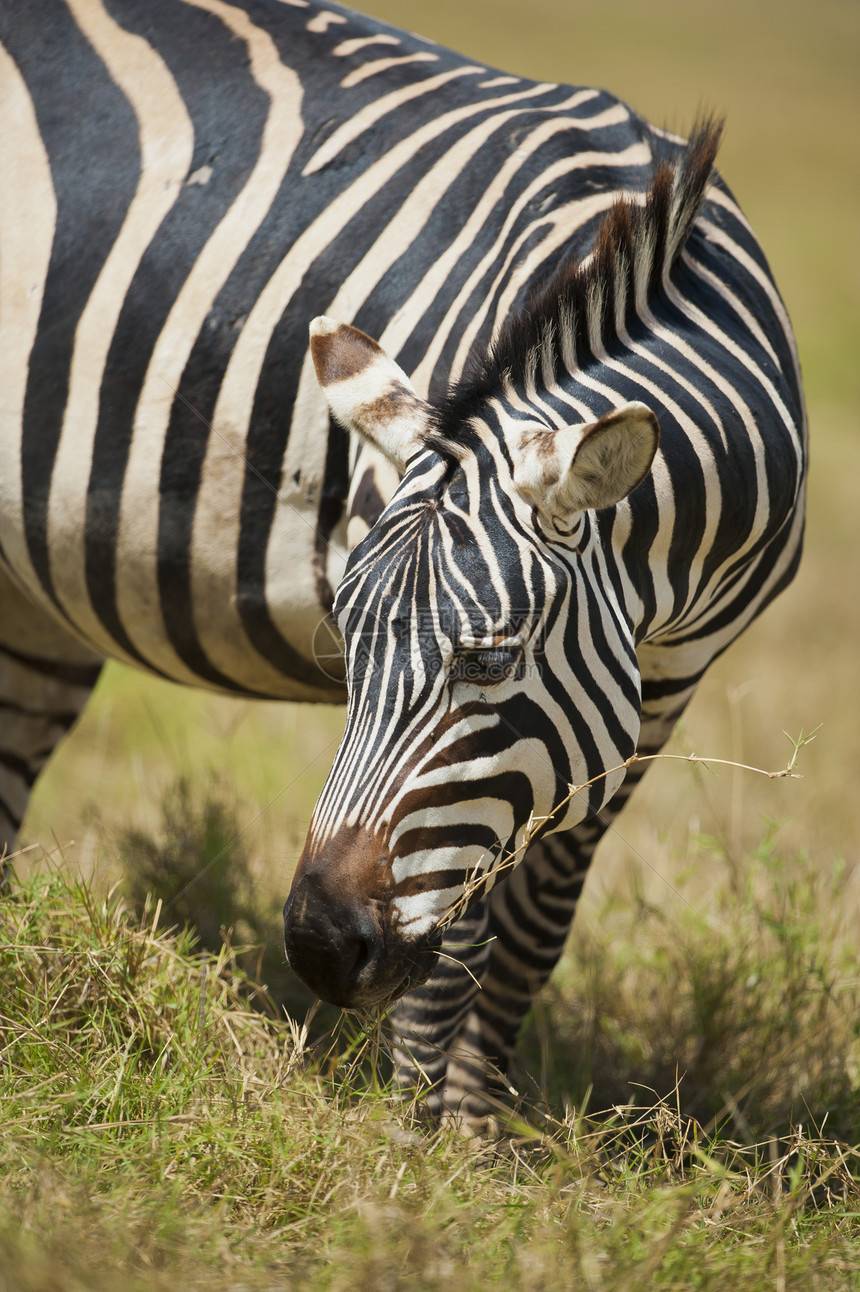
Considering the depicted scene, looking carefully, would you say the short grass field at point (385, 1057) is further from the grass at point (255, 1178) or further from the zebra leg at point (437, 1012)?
the zebra leg at point (437, 1012)

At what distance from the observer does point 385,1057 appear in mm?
3717

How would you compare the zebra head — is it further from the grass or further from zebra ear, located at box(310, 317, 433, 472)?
the grass

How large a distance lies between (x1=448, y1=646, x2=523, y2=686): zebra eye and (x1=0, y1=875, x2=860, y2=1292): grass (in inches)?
33.9

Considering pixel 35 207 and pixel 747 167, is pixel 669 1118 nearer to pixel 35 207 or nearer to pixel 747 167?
pixel 35 207

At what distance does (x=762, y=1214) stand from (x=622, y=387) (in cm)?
190

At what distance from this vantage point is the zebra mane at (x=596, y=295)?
7.92 ft

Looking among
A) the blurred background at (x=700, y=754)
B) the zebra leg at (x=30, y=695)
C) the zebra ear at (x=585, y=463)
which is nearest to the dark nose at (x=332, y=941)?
the blurred background at (x=700, y=754)

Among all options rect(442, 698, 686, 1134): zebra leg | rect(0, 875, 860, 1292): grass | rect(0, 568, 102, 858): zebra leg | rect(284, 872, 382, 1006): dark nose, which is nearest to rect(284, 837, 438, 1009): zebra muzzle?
rect(284, 872, 382, 1006): dark nose

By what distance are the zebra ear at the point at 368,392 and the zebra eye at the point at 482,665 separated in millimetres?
536

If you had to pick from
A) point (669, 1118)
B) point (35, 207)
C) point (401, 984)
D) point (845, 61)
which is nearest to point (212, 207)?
point (35, 207)

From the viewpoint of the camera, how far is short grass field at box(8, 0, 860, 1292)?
2.02 meters

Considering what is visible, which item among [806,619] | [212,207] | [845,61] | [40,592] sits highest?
[845,61]

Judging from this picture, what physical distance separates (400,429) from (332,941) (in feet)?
3.63

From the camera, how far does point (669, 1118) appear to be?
2564 millimetres
